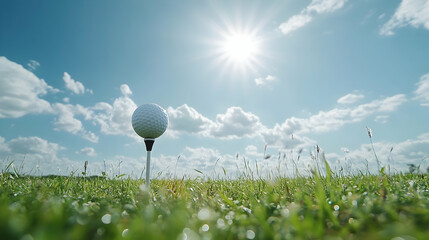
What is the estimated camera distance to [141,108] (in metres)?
7.60

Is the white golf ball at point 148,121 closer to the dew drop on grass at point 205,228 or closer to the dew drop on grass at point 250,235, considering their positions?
the dew drop on grass at point 205,228

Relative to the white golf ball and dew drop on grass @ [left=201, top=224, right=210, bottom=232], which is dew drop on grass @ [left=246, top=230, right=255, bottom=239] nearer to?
dew drop on grass @ [left=201, top=224, right=210, bottom=232]

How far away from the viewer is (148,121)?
7336mm

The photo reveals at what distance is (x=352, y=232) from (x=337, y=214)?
10.5 inches

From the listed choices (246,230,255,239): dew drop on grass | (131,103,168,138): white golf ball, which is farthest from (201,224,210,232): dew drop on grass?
(131,103,168,138): white golf ball

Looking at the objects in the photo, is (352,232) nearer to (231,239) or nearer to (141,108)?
(231,239)

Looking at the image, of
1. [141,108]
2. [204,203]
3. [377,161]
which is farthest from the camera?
[141,108]

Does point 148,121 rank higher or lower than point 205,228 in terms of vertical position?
higher

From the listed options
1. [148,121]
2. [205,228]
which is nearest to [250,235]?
[205,228]

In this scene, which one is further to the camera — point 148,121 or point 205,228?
point 148,121

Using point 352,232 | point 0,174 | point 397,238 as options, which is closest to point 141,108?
point 0,174

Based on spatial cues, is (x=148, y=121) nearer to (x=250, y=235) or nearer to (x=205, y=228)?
(x=205, y=228)

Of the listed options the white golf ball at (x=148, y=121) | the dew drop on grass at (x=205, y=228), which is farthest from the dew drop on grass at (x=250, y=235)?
the white golf ball at (x=148, y=121)

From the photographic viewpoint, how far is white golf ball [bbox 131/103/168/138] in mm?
7340
